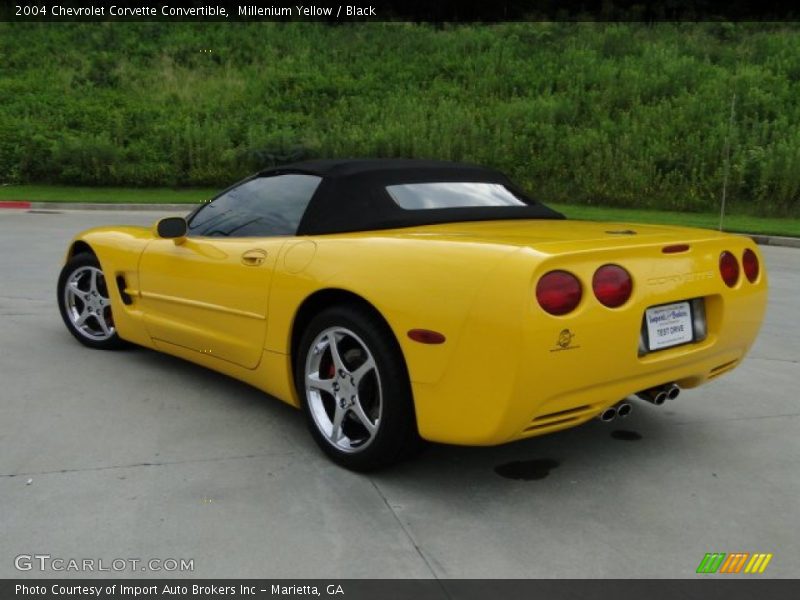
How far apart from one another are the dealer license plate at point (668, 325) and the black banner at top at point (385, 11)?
35.7 meters

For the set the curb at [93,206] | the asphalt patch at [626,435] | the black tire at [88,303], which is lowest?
the curb at [93,206]

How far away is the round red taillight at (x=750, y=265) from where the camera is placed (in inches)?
141

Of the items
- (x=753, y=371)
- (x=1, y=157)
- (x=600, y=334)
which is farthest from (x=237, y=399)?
(x=1, y=157)

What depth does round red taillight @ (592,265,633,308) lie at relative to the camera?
115 inches

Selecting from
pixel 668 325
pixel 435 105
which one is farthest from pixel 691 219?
pixel 668 325

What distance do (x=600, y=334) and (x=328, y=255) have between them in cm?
122

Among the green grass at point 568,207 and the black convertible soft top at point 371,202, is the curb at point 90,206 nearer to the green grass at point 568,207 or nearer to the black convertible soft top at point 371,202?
the green grass at point 568,207

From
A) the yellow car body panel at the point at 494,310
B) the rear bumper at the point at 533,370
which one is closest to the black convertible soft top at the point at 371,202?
the yellow car body panel at the point at 494,310

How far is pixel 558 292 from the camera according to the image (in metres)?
2.82

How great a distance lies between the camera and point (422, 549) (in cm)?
273

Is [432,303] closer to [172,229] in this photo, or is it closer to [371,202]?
[371,202]

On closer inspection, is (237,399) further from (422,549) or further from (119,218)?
(119,218)

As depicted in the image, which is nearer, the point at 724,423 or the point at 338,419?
the point at 338,419

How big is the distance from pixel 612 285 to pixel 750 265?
105cm
